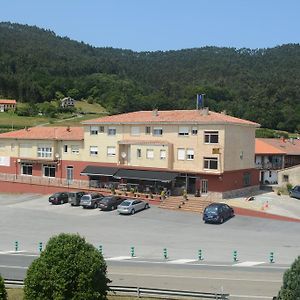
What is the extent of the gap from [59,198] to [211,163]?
1461 centimetres

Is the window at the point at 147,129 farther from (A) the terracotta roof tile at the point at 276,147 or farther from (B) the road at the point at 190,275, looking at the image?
(B) the road at the point at 190,275

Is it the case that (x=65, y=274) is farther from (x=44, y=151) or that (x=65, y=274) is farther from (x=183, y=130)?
(x=44, y=151)

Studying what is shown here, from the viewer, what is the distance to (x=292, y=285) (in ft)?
A: 43.9

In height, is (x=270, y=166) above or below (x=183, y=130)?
below

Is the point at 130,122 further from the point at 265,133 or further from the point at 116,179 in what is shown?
the point at 265,133

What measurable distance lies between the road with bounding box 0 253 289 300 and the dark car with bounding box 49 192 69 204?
1998 cm

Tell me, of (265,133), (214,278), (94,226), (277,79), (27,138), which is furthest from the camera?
(277,79)

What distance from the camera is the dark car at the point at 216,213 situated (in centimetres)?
4138

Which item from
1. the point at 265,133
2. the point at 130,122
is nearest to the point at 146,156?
the point at 130,122

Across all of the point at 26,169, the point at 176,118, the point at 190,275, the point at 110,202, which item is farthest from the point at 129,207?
the point at 190,275

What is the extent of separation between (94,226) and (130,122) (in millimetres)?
14745

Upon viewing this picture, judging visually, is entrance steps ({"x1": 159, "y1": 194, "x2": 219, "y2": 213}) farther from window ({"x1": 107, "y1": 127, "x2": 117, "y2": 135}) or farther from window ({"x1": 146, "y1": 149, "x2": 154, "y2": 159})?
window ({"x1": 107, "y1": 127, "x2": 117, "y2": 135})

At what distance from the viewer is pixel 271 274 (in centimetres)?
2545

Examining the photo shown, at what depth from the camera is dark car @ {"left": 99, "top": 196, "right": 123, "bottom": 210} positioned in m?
47.1
